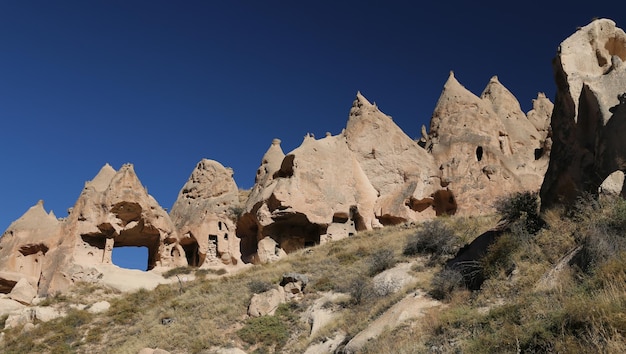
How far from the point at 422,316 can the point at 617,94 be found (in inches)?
219

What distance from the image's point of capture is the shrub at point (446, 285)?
10898 millimetres

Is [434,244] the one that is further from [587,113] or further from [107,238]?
[107,238]

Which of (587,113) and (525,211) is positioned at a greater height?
(587,113)

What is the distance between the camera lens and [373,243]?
840 inches

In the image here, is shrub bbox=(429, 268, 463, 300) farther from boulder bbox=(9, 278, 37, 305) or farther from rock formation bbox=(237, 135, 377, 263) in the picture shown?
boulder bbox=(9, 278, 37, 305)

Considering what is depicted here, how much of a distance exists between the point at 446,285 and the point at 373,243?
1033cm

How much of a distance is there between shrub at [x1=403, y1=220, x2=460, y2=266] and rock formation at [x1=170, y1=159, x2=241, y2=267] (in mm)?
12552

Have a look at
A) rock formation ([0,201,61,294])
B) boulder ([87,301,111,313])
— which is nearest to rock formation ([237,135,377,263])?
boulder ([87,301,111,313])

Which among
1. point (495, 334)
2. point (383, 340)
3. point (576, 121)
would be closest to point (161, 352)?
point (383, 340)

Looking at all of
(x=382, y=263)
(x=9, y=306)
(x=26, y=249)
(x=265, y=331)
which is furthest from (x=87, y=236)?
(x=382, y=263)

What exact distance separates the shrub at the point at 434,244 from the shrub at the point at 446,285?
3879 mm

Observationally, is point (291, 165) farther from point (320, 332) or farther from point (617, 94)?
point (617, 94)

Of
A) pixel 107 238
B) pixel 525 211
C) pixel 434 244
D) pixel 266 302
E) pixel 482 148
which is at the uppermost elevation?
pixel 482 148

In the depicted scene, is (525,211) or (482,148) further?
(482,148)
